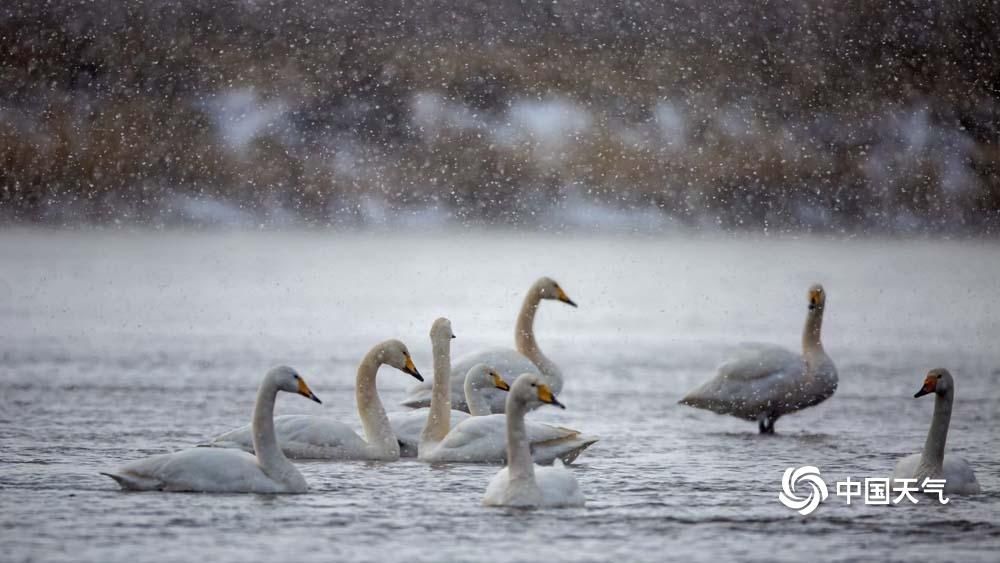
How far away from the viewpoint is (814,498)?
43.2 feet

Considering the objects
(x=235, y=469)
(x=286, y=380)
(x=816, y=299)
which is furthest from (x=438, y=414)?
(x=816, y=299)

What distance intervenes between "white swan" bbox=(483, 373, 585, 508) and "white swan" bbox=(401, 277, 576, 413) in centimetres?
372

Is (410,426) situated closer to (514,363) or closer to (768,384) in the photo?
(514,363)

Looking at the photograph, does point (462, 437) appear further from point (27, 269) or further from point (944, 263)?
point (944, 263)

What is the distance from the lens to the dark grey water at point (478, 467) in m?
11.6

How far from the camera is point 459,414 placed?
15875 mm

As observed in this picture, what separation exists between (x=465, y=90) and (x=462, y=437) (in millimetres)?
112385

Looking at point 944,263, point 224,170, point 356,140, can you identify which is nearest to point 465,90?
point 356,140

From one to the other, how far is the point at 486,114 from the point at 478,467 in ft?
349

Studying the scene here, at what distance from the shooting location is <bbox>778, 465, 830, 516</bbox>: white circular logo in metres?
12.9

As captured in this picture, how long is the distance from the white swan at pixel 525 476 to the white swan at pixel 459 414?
2.68 metres

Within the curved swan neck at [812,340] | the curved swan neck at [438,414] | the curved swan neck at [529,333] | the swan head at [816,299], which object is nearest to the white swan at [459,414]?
the curved swan neck at [438,414]

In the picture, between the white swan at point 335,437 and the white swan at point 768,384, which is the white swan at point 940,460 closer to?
the white swan at point 335,437

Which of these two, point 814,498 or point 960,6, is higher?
point 960,6
